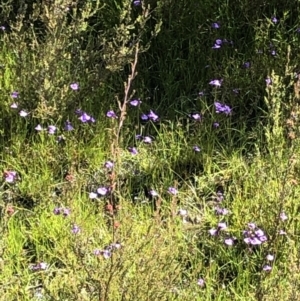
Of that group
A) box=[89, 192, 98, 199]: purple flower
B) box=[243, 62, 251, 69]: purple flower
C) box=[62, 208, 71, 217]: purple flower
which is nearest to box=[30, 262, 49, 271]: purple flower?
box=[62, 208, 71, 217]: purple flower

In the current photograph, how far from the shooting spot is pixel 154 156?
3.46 metres

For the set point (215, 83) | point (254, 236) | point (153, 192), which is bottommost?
point (254, 236)

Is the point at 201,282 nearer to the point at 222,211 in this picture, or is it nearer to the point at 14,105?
the point at 222,211

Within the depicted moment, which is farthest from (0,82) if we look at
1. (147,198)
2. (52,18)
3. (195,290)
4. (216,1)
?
(195,290)

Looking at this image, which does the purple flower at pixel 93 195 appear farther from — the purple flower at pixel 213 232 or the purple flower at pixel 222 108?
the purple flower at pixel 222 108

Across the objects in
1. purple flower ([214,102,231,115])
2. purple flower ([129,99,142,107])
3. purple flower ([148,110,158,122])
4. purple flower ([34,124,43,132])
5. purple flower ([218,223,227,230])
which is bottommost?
purple flower ([218,223,227,230])

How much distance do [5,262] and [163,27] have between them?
1.79 metres

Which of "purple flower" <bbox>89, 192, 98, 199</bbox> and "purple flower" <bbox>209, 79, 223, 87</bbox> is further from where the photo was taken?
"purple flower" <bbox>209, 79, 223, 87</bbox>

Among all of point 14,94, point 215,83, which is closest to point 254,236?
point 215,83

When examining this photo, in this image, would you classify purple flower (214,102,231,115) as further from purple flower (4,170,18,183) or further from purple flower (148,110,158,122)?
purple flower (4,170,18,183)

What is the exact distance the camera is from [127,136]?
11.8 feet

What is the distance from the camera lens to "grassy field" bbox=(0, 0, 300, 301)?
2604mm

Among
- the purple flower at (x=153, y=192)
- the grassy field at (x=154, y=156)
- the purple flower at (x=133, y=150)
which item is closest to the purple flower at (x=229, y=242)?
the grassy field at (x=154, y=156)

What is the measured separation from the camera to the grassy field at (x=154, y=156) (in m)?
2.60
